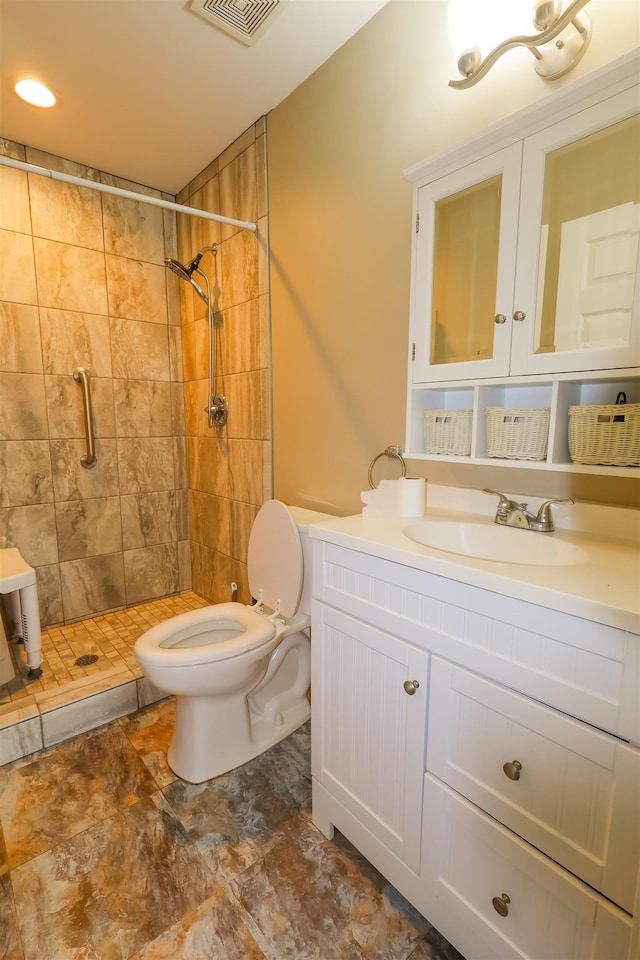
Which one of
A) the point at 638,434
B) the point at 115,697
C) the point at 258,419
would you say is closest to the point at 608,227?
the point at 638,434

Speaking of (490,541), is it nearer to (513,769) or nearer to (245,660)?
(513,769)

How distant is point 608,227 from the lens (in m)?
0.91

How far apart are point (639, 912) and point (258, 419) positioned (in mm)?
1864

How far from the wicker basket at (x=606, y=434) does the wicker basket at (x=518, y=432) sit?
0.07m

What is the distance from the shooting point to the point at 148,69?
63.7 inches

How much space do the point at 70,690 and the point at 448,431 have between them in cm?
175

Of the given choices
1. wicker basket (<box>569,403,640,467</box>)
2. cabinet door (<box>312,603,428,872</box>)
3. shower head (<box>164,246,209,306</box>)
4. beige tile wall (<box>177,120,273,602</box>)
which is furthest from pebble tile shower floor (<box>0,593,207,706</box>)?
wicker basket (<box>569,403,640,467</box>)

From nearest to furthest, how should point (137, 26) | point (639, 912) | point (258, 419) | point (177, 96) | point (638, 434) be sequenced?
point (639, 912) → point (638, 434) → point (137, 26) → point (177, 96) → point (258, 419)

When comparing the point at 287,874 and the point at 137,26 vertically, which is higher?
the point at 137,26

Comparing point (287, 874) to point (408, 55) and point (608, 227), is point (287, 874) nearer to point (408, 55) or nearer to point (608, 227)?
point (608, 227)

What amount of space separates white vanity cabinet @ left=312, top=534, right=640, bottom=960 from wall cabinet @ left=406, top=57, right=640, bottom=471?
43 cm

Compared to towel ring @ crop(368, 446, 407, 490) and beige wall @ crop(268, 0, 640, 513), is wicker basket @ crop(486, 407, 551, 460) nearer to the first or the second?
beige wall @ crop(268, 0, 640, 513)

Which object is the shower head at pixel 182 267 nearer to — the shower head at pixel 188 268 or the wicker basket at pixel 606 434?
the shower head at pixel 188 268

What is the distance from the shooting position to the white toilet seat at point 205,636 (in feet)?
4.47
